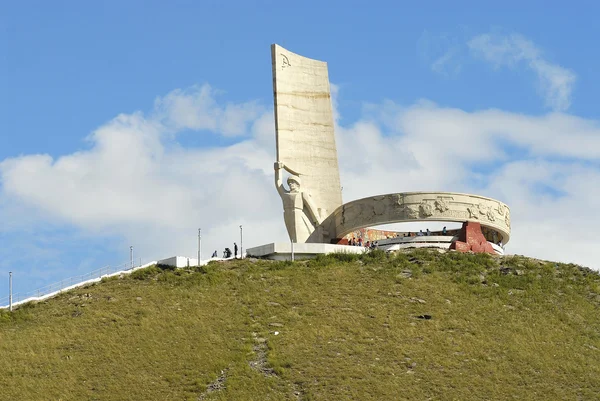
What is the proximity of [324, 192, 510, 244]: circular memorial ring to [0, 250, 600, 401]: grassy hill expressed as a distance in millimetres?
2298

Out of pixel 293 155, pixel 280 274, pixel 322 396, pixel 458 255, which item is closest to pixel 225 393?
pixel 322 396

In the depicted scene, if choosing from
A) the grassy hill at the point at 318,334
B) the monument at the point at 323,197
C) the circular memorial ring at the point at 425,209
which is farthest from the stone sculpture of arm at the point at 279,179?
the grassy hill at the point at 318,334

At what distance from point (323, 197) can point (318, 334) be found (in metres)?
17.0

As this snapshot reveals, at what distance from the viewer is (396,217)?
57500mm

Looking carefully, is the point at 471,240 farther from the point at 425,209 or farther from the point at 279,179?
the point at 279,179

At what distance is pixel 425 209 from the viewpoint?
57188 millimetres

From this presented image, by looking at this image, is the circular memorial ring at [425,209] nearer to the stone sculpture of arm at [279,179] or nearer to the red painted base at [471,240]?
the red painted base at [471,240]

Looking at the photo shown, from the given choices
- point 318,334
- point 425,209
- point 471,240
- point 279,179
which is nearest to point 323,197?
point 279,179

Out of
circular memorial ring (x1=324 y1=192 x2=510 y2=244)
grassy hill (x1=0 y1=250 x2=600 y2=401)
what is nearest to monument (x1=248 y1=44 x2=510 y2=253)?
circular memorial ring (x1=324 y1=192 x2=510 y2=244)

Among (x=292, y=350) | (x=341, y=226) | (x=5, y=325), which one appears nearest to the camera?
(x=292, y=350)

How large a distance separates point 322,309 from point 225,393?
851cm

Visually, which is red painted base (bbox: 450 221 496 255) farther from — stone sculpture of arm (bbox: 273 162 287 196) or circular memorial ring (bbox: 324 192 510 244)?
stone sculpture of arm (bbox: 273 162 287 196)

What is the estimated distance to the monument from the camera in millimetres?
57406

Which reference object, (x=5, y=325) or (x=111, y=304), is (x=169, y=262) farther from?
(x=5, y=325)
